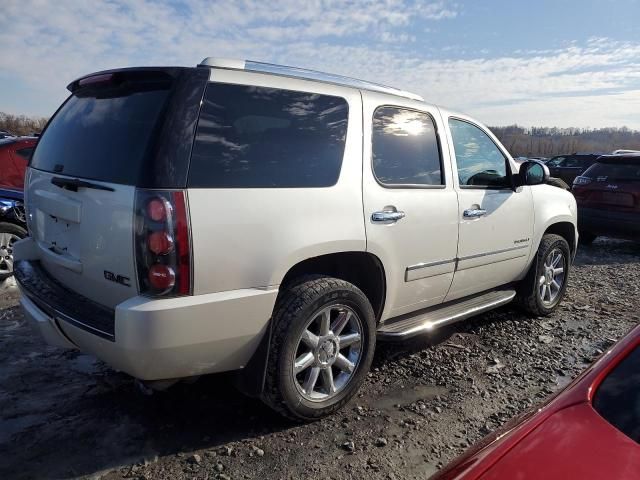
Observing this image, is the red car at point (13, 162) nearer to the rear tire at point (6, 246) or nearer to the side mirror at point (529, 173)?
the rear tire at point (6, 246)

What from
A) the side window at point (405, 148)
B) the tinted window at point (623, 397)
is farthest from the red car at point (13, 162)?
the tinted window at point (623, 397)

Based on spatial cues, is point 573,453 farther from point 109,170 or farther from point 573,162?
point 573,162

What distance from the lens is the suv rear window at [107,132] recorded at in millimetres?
2443

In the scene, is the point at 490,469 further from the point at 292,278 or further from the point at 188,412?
the point at 188,412

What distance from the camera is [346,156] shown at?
9.82 feet

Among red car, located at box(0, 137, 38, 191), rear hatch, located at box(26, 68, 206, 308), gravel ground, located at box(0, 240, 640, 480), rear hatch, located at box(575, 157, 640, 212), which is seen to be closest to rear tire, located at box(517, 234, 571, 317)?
gravel ground, located at box(0, 240, 640, 480)

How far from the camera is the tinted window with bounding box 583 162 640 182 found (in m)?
8.23

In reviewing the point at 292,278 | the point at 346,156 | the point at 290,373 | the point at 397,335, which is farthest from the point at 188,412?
the point at 346,156

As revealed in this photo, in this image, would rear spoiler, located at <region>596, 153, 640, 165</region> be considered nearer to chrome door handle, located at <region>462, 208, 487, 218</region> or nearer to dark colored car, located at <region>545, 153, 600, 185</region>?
chrome door handle, located at <region>462, 208, 487, 218</region>

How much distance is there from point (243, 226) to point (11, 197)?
15.1 ft

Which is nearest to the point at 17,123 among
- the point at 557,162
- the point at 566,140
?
the point at 557,162

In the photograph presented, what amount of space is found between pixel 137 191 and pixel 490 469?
180cm

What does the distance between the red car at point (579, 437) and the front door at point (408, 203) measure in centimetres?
155

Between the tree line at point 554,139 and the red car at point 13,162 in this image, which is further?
the tree line at point 554,139
